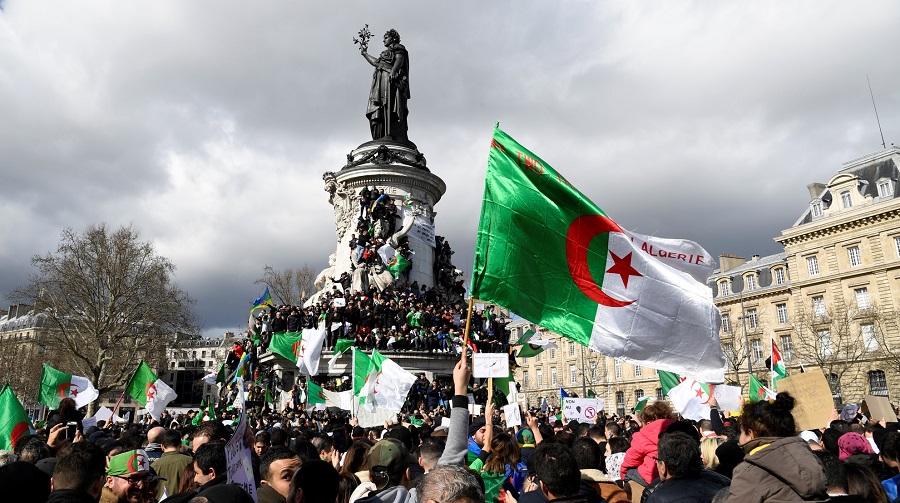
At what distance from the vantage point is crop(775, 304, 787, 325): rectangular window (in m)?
54.8

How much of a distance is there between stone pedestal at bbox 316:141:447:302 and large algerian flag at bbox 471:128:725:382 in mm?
20829

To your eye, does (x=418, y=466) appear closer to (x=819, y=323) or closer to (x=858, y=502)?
(x=858, y=502)

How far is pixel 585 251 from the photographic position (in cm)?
699

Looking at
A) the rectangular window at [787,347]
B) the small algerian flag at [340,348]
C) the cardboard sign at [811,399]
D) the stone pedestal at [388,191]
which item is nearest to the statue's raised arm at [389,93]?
the stone pedestal at [388,191]

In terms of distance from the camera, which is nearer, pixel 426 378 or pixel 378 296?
pixel 426 378

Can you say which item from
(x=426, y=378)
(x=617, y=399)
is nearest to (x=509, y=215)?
(x=426, y=378)

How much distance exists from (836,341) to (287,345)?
4261 centimetres

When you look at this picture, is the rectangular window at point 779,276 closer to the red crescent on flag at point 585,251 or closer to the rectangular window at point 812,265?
the rectangular window at point 812,265

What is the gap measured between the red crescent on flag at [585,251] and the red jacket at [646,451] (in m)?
1.90

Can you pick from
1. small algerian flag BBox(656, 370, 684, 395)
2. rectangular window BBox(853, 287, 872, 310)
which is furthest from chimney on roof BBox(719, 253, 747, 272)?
small algerian flag BBox(656, 370, 684, 395)

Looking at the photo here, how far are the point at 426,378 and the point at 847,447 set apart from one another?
16.3m

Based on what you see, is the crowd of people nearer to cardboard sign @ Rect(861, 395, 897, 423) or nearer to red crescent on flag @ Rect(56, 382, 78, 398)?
cardboard sign @ Rect(861, 395, 897, 423)

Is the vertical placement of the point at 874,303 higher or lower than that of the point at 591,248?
higher

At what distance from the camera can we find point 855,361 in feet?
146
